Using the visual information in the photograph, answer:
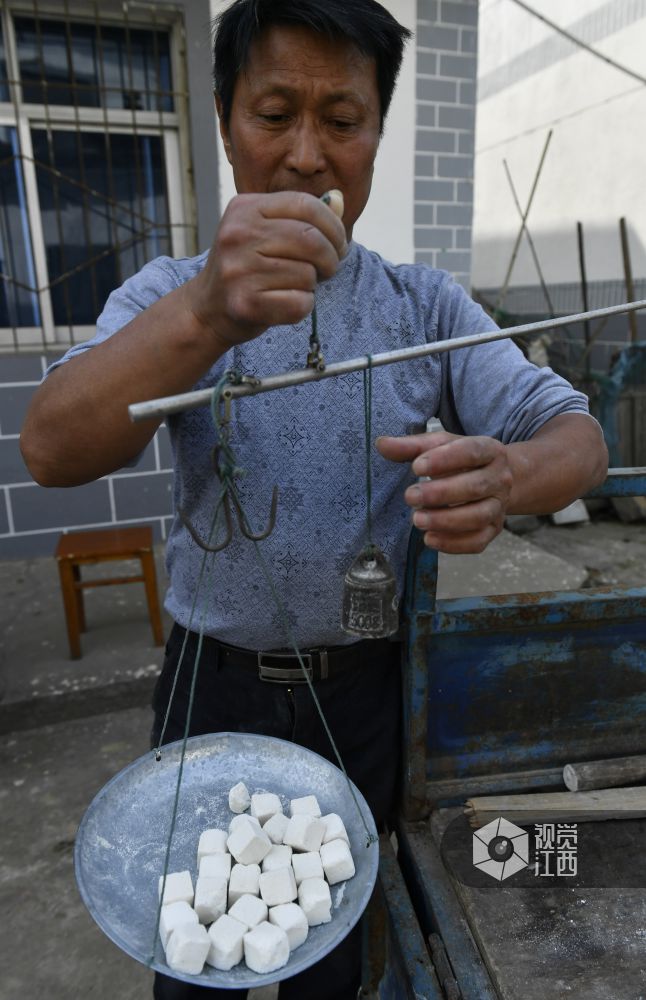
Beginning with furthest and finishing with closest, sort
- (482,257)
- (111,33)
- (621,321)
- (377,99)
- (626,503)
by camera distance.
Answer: (482,257)
(621,321)
(626,503)
(111,33)
(377,99)

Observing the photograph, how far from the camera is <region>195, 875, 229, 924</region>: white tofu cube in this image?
1.11 meters

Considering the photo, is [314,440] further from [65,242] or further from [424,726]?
[65,242]

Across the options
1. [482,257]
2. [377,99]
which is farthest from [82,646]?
[482,257]

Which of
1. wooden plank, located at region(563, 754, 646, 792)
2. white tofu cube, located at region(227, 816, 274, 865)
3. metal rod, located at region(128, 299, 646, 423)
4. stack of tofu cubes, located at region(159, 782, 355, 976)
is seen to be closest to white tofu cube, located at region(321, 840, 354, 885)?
stack of tofu cubes, located at region(159, 782, 355, 976)

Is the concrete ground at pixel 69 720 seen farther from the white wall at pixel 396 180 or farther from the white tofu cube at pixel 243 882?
the white wall at pixel 396 180

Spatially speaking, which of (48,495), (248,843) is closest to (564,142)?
(48,495)

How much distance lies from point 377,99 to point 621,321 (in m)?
6.81

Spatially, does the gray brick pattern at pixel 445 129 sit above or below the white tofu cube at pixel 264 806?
above

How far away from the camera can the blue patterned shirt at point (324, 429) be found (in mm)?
1271

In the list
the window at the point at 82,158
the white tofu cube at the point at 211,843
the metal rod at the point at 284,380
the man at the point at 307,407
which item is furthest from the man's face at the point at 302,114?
the window at the point at 82,158

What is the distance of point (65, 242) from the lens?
13.7 feet

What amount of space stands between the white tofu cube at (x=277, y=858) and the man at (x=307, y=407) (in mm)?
250

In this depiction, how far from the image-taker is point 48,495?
4301 millimetres

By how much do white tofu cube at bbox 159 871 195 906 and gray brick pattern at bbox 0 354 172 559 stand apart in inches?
128
